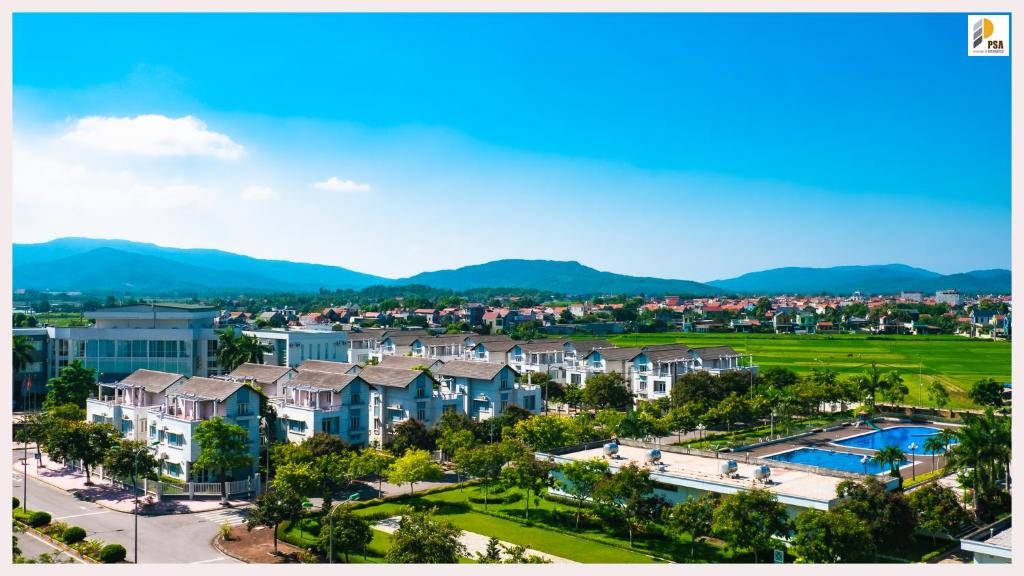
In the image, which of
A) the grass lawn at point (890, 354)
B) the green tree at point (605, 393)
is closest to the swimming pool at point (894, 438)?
the grass lawn at point (890, 354)

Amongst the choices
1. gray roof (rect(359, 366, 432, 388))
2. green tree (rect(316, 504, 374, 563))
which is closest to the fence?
green tree (rect(316, 504, 374, 563))

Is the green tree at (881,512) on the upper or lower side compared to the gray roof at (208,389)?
lower

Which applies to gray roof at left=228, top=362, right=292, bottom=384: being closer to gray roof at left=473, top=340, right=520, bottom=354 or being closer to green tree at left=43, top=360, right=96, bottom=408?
green tree at left=43, top=360, right=96, bottom=408

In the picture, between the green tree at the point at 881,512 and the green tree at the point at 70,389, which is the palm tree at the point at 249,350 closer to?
the green tree at the point at 70,389

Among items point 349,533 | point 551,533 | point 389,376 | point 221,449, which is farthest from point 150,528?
point 389,376

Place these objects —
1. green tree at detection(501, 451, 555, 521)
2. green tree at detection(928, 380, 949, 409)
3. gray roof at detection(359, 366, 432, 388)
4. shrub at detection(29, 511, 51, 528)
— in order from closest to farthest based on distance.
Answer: shrub at detection(29, 511, 51, 528)
green tree at detection(501, 451, 555, 521)
gray roof at detection(359, 366, 432, 388)
green tree at detection(928, 380, 949, 409)

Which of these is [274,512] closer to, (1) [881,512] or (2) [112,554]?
(2) [112,554]
